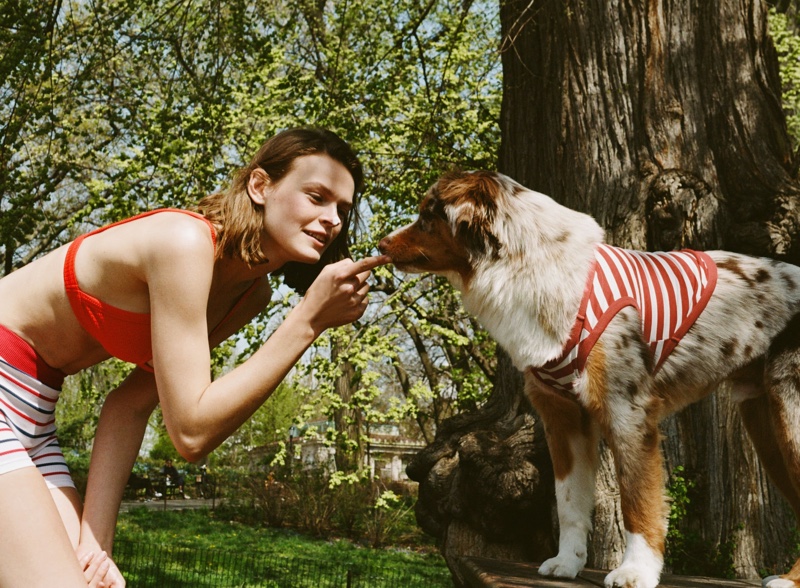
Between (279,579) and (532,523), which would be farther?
(279,579)

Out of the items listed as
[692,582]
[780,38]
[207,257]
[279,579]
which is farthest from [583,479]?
[780,38]

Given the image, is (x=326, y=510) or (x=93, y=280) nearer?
(x=93, y=280)

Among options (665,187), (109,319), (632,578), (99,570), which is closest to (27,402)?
(109,319)

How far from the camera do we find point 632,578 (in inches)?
110

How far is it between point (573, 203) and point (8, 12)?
5990mm

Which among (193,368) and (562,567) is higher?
(193,368)

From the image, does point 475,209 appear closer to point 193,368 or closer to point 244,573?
point 193,368

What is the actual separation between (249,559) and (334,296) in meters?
12.4

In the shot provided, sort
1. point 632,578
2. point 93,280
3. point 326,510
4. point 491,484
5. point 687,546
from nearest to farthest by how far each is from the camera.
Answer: point 93,280 < point 632,578 < point 687,546 < point 491,484 < point 326,510

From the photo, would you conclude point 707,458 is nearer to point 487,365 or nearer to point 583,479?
point 583,479

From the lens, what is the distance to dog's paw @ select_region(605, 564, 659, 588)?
110 inches

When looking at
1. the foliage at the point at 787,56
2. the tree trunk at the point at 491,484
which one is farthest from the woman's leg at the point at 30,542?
the foliage at the point at 787,56

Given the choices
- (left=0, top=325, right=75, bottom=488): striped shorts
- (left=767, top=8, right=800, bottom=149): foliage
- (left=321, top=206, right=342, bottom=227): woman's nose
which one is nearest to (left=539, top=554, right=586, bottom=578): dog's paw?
(left=321, top=206, right=342, bottom=227): woman's nose

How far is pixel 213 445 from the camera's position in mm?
2482
